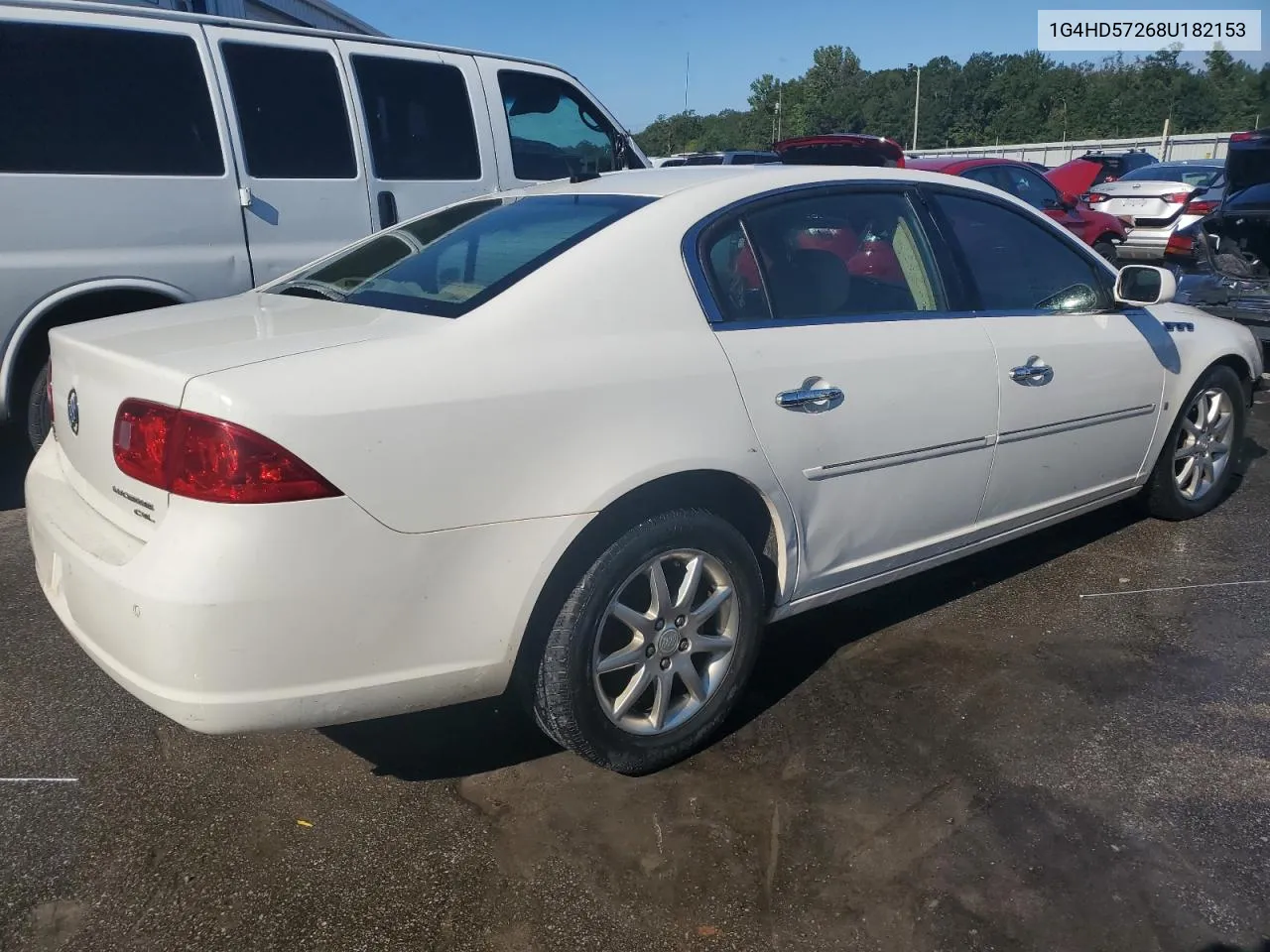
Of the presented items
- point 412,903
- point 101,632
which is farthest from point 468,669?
point 101,632

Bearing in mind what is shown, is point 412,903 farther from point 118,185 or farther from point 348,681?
point 118,185

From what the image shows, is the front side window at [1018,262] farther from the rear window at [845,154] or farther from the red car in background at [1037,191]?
the red car in background at [1037,191]

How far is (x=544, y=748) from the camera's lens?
297 centimetres

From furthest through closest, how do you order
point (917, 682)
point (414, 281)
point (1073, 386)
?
point (1073, 386) < point (917, 682) < point (414, 281)

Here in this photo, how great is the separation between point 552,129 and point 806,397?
14.0ft

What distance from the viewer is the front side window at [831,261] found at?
302 centimetres

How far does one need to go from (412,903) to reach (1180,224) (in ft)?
40.1

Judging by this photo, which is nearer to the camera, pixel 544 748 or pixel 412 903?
pixel 412 903

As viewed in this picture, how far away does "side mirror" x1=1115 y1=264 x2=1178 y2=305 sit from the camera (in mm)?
4051

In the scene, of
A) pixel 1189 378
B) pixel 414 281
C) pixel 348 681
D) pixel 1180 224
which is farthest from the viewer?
pixel 1180 224

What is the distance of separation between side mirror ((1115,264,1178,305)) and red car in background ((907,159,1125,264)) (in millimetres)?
6856

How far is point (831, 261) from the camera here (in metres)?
3.28

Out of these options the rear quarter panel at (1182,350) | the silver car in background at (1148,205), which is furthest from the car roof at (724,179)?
the silver car in background at (1148,205)

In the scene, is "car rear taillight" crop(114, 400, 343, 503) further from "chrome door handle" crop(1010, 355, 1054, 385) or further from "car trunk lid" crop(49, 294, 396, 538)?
"chrome door handle" crop(1010, 355, 1054, 385)
